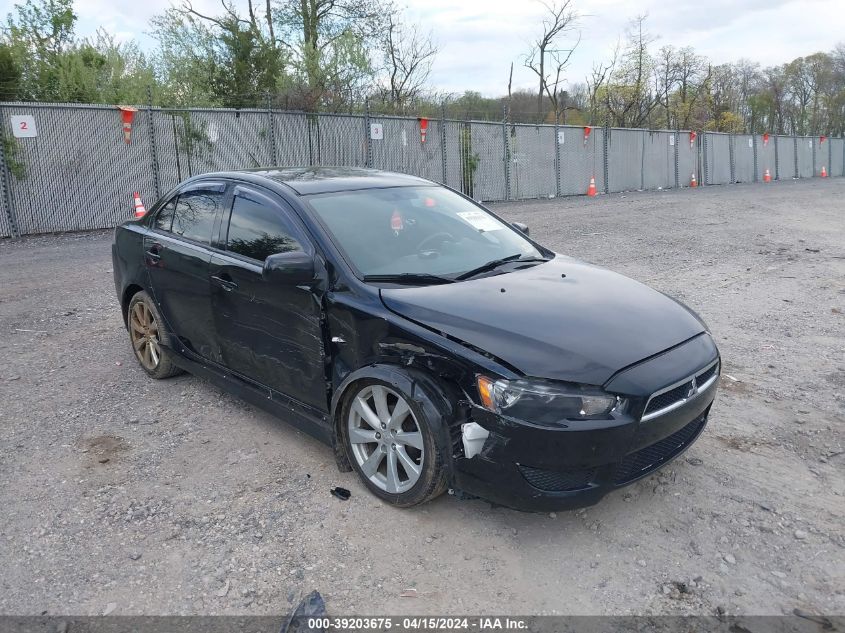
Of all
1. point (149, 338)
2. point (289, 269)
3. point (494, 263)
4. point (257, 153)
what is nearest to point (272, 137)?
point (257, 153)

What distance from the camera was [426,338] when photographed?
3.13 meters

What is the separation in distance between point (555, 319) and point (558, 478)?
2.40 feet

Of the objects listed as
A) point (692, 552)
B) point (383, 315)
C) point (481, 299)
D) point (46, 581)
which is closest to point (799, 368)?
point (692, 552)

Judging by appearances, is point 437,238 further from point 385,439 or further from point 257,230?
point 385,439

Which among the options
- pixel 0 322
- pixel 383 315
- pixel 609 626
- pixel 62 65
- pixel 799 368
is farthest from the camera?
pixel 62 65

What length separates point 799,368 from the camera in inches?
204

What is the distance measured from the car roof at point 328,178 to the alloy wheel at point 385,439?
1383 mm

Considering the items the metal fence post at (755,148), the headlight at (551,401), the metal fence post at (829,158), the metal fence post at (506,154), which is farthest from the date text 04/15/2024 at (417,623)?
the metal fence post at (829,158)

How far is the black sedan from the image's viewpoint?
2.90m

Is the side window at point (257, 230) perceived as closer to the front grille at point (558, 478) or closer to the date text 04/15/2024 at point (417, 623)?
the front grille at point (558, 478)

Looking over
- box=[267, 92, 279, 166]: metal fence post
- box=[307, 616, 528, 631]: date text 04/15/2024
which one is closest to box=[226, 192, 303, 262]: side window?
box=[307, 616, 528, 631]: date text 04/15/2024

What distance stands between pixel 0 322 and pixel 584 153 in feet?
73.1

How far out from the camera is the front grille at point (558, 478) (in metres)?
2.90

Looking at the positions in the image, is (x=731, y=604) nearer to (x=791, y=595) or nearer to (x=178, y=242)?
(x=791, y=595)
